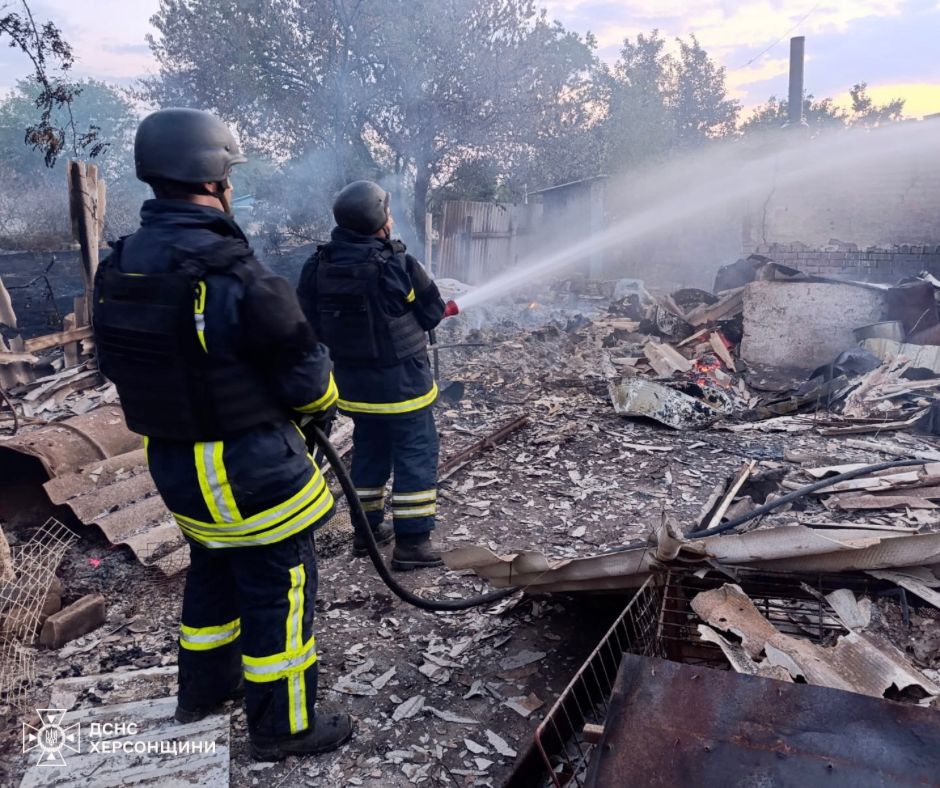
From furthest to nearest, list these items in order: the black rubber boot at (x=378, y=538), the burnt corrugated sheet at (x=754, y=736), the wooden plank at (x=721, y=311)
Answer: the wooden plank at (x=721, y=311) → the black rubber boot at (x=378, y=538) → the burnt corrugated sheet at (x=754, y=736)

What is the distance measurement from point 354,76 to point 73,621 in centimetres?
1594

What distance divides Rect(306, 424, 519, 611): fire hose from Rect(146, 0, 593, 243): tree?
48.9ft

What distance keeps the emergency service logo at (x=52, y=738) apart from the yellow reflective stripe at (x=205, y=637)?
57cm

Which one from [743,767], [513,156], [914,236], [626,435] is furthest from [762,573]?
[513,156]

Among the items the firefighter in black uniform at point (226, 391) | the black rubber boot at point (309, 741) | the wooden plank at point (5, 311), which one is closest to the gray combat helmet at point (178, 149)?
the firefighter in black uniform at point (226, 391)

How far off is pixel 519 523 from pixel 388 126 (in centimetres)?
1499

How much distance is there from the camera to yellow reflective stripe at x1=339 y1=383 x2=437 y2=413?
156 inches

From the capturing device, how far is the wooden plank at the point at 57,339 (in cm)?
764

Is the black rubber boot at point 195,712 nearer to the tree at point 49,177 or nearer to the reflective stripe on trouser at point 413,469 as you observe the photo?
the reflective stripe on trouser at point 413,469

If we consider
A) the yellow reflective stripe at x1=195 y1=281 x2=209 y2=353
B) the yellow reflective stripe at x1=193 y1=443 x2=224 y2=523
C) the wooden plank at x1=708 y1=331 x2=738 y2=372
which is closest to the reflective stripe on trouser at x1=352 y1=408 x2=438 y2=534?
the yellow reflective stripe at x1=193 y1=443 x2=224 y2=523

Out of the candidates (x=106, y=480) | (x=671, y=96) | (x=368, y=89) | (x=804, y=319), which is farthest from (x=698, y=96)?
(x=106, y=480)

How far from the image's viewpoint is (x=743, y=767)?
1.59m

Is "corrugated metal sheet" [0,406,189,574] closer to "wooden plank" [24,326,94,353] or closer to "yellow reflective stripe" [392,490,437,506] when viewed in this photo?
"yellow reflective stripe" [392,490,437,506]

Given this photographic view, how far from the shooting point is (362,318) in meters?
3.85
